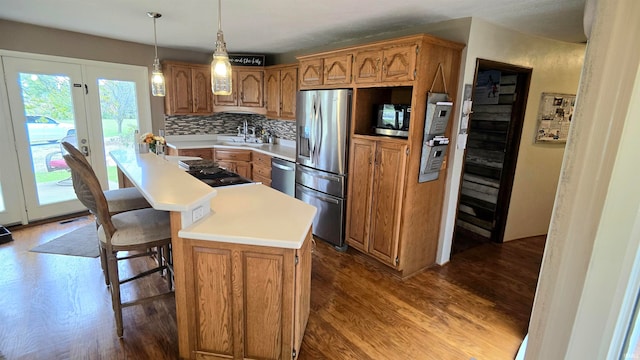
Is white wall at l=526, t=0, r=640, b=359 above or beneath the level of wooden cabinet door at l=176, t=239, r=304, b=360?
above

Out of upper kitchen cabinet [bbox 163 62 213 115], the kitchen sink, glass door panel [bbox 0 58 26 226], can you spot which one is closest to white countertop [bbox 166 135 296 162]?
the kitchen sink

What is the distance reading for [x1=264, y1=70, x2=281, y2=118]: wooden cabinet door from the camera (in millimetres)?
4824

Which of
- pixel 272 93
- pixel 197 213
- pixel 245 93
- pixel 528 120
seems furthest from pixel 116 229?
pixel 528 120

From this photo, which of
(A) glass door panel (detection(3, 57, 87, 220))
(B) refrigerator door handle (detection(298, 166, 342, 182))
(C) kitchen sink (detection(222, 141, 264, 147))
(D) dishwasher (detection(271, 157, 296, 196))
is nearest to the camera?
(B) refrigerator door handle (detection(298, 166, 342, 182))

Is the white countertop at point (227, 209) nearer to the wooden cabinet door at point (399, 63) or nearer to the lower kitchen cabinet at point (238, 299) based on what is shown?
the lower kitchen cabinet at point (238, 299)

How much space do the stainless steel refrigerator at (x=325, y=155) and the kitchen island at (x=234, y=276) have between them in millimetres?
1442

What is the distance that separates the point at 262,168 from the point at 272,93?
3.95 ft

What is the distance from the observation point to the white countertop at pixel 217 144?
4.67 m

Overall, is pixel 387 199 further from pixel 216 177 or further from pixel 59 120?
pixel 59 120

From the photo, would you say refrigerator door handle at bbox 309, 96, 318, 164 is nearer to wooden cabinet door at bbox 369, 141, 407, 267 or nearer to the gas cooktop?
wooden cabinet door at bbox 369, 141, 407, 267

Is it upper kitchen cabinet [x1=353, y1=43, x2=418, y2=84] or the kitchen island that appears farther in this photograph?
upper kitchen cabinet [x1=353, y1=43, x2=418, y2=84]

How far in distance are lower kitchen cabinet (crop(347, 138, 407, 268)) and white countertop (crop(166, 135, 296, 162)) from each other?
140 cm

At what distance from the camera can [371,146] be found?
9.96 feet

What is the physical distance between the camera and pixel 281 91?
4734 millimetres
